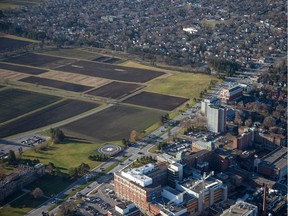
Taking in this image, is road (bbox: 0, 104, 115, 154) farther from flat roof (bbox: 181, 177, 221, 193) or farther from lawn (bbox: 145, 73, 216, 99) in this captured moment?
flat roof (bbox: 181, 177, 221, 193)

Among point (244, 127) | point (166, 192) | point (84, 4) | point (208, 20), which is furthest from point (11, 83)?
point (84, 4)

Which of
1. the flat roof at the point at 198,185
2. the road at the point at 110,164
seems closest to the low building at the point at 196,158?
the flat roof at the point at 198,185

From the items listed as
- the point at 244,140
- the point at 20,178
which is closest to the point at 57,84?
the point at 20,178

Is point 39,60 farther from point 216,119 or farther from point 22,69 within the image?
point 216,119

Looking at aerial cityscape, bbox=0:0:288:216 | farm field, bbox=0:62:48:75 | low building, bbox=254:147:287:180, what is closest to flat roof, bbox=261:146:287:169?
low building, bbox=254:147:287:180

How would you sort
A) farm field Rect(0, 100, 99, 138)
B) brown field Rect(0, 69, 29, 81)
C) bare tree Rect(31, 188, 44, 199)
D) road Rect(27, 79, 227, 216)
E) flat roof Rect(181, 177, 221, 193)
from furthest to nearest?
brown field Rect(0, 69, 29, 81), farm field Rect(0, 100, 99, 138), bare tree Rect(31, 188, 44, 199), road Rect(27, 79, 227, 216), flat roof Rect(181, 177, 221, 193)

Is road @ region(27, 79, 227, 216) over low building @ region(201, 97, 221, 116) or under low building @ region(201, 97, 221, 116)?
under

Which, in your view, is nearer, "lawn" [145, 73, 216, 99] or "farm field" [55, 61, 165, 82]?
"lawn" [145, 73, 216, 99]

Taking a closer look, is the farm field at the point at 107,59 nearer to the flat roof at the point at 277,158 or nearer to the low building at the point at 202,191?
the flat roof at the point at 277,158
